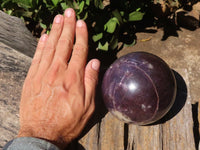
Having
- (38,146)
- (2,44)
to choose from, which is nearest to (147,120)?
(38,146)

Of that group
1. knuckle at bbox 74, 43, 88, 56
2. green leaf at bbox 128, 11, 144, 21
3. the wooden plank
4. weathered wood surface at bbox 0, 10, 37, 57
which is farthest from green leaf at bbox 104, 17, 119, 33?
the wooden plank

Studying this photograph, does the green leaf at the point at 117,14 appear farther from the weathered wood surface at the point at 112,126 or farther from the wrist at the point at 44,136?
the wrist at the point at 44,136

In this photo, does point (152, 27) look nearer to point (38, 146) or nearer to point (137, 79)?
point (137, 79)

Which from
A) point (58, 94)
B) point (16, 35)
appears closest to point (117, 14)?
point (16, 35)

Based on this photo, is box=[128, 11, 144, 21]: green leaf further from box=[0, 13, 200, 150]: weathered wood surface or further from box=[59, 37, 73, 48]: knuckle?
box=[59, 37, 73, 48]: knuckle

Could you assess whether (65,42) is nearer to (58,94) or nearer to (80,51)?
(80,51)

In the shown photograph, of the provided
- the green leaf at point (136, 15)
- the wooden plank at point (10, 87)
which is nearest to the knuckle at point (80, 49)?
the wooden plank at point (10, 87)
